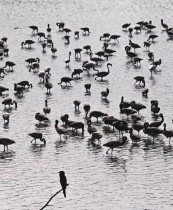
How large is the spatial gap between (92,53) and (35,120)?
21159 mm

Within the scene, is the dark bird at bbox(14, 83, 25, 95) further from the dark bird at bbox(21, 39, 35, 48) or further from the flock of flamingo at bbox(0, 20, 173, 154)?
the dark bird at bbox(21, 39, 35, 48)

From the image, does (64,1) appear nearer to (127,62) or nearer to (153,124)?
(127,62)

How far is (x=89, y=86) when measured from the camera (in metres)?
49.4

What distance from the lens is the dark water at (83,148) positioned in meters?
30.6

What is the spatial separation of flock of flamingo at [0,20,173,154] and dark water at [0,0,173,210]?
516 millimetres

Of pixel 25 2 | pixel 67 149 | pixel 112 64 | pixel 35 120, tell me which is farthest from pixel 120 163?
pixel 25 2

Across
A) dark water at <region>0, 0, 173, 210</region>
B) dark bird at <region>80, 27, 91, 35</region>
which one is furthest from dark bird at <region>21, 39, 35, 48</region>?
dark bird at <region>80, 27, 91, 35</region>

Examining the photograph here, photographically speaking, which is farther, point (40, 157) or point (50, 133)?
point (50, 133)

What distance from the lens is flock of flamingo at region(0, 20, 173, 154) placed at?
38150 mm

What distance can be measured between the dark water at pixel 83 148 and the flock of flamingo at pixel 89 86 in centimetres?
52

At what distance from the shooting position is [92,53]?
204 feet

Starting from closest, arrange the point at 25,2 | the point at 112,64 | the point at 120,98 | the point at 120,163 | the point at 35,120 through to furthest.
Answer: the point at 120,163, the point at 35,120, the point at 120,98, the point at 112,64, the point at 25,2

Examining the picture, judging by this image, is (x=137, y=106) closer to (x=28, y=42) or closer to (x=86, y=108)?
(x=86, y=108)

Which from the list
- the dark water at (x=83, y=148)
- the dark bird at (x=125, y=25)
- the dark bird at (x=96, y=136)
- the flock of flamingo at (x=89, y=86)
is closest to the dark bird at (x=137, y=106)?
the flock of flamingo at (x=89, y=86)
